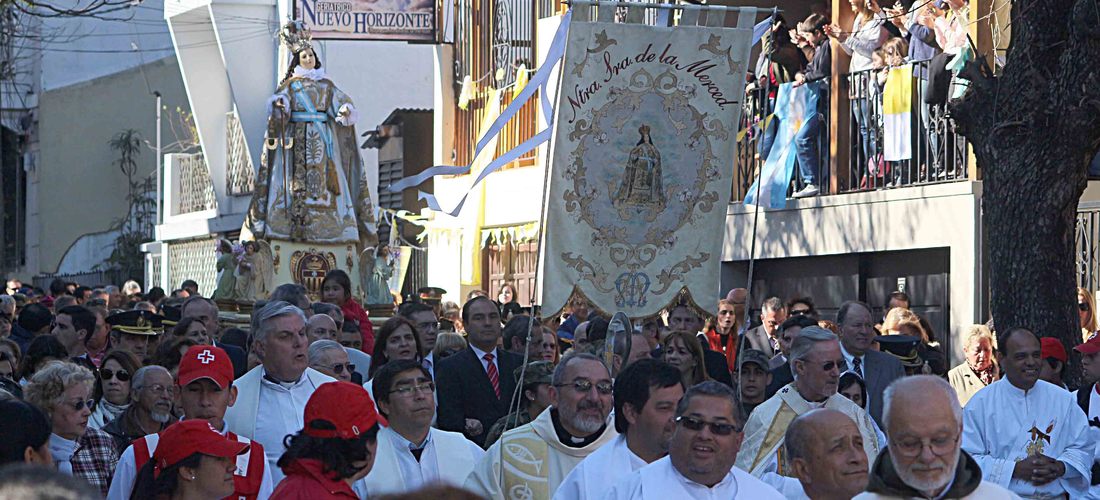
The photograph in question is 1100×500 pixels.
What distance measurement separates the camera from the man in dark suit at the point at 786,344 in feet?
33.0

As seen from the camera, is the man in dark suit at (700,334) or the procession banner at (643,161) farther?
the man in dark suit at (700,334)

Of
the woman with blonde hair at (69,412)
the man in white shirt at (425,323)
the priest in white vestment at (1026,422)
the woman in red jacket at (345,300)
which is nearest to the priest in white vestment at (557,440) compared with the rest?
the woman with blonde hair at (69,412)

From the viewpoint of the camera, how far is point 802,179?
1828 cm

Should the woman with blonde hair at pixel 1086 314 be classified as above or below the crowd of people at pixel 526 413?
above

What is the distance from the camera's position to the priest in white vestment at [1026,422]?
29.8 ft

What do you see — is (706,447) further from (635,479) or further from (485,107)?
(485,107)

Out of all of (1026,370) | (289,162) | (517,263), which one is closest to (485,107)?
(517,263)

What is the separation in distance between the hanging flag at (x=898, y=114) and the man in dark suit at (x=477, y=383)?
7203mm

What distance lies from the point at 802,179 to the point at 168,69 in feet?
78.0

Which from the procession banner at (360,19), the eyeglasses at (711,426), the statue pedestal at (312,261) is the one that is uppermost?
the procession banner at (360,19)

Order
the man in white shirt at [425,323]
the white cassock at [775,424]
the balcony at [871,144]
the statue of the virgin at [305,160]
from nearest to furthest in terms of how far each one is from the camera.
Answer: the white cassock at [775,424]
the man in white shirt at [425,323]
the balcony at [871,144]
the statue of the virgin at [305,160]

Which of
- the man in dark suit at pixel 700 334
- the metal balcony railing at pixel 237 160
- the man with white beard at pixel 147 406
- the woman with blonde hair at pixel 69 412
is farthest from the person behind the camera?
the metal balcony railing at pixel 237 160

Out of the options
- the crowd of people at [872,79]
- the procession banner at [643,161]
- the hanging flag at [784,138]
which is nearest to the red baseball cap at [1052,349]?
the procession banner at [643,161]

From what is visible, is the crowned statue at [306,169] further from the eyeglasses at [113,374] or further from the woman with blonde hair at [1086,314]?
the eyeglasses at [113,374]
